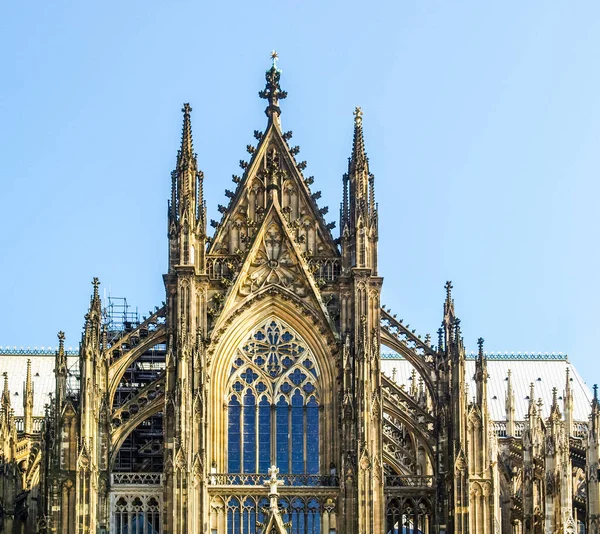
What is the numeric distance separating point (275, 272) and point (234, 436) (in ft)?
21.2

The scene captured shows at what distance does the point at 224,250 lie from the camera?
6719cm

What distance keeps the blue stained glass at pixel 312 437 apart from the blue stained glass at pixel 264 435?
4.80 feet

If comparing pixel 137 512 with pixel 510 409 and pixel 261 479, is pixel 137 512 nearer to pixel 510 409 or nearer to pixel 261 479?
pixel 261 479

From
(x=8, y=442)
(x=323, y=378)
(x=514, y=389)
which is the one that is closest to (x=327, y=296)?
(x=323, y=378)

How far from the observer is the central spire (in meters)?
69.1

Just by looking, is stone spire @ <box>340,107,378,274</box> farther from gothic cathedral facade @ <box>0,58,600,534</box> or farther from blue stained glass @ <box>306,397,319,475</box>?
blue stained glass @ <box>306,397,319,475</box>

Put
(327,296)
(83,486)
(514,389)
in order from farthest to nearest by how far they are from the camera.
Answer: (514,389)
(327,296)
(83,486)

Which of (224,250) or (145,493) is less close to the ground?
(224,250)

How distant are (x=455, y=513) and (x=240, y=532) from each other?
25.8 ft

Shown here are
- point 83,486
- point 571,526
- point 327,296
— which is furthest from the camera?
point 571,526

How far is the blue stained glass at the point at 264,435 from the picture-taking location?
213ft

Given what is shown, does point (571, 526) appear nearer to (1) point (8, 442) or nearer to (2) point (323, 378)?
(2) point (323, 378)

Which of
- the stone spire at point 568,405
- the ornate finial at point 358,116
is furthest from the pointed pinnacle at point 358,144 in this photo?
the stone spire at point 568,405

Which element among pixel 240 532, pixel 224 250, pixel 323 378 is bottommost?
pixel 240 532
